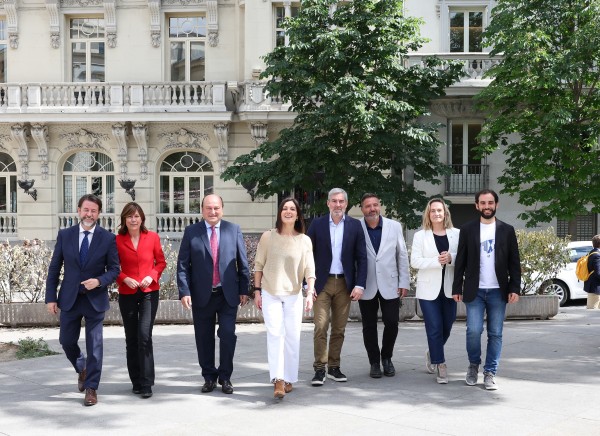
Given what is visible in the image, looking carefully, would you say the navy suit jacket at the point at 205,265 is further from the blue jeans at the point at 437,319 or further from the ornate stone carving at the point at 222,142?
the ornate stone carving at the point at 222,142

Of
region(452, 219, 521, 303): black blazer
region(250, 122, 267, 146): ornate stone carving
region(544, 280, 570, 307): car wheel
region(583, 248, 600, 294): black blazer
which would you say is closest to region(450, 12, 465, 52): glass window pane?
region(250, 122, 267, 146): ornate stone carving

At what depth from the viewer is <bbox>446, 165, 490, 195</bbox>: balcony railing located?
24.0m

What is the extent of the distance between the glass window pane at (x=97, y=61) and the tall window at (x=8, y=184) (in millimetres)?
4110

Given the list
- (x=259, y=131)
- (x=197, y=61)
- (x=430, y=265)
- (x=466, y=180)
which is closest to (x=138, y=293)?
(x=430, y=265)

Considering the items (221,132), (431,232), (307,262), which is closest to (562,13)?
(221,132)

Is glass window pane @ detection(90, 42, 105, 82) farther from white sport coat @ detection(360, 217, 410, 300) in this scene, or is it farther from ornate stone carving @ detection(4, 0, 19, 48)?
white sport coat @ detection(360, 217, 410, 300)

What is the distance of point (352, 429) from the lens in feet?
19.7

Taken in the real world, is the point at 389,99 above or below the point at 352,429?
above

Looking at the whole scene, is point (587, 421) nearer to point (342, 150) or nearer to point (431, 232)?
point (431, 232)

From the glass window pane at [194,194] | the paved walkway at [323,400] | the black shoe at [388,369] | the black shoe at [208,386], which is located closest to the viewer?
the paved walkway at [323,400]

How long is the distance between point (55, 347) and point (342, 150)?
26.2ft

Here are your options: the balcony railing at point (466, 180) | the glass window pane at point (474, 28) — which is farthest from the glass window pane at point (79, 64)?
the glass window pane at point (474, 28)

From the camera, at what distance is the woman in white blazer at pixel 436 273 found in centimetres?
771

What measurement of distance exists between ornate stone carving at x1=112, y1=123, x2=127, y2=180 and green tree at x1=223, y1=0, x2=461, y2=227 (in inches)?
342
